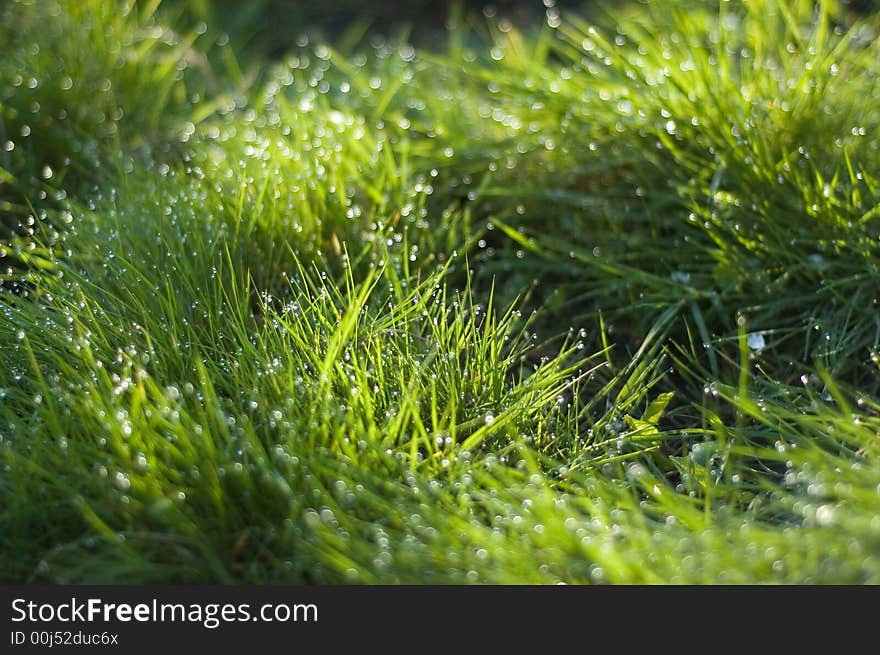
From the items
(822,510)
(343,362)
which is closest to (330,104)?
(343,362)

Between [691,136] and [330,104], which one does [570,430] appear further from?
[330,104]

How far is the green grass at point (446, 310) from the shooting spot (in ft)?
4.72

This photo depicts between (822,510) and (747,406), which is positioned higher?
(747,406)

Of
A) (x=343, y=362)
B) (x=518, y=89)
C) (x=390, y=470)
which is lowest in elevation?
(x=390, y=470)

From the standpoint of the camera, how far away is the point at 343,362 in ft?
5.65

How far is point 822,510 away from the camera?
4.29ft

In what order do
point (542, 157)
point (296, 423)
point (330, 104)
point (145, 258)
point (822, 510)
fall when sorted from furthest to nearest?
point (330, 104) → point (542, 157) → point (145, 258) → point (296, 423) → point (822, 510)

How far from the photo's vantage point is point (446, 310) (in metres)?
1.81

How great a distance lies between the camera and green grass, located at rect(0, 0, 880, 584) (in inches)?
56.6

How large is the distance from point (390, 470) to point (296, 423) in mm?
179

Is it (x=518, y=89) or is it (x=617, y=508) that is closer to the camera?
(x=617, y=508)

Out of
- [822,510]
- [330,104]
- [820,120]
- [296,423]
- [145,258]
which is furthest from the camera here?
[330,104]

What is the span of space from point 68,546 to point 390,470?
52cm

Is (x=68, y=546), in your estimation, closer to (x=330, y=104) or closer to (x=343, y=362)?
(x=343, y=362)
